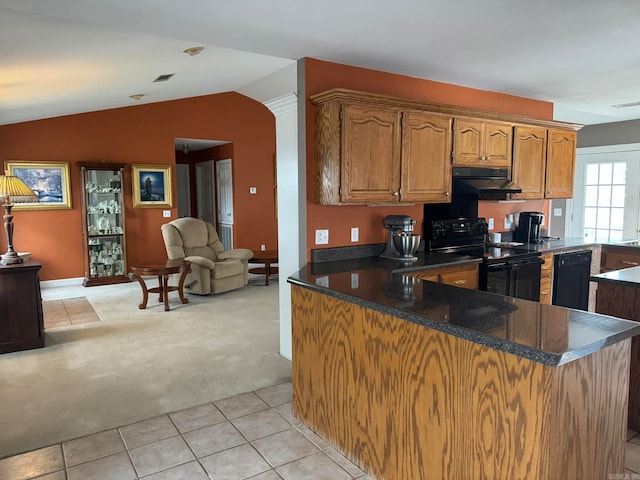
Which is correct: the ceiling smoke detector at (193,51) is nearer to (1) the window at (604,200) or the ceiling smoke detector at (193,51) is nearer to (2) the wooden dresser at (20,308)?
(2) the wooden dresser at (20,308)

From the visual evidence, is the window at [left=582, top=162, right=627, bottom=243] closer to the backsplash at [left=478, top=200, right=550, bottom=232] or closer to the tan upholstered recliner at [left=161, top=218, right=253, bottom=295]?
the backsplash at [left=478, top=200, right=550, bottom=232]

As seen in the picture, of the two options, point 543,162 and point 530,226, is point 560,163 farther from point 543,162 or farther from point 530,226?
point 530,226

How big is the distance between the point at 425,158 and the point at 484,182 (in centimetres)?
87

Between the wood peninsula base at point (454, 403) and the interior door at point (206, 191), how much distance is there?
Answer: 7217mm

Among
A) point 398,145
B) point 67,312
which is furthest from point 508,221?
point 67,312

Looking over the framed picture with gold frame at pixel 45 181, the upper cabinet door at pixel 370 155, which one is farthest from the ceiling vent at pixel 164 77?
the framed picture with gold frame at pixel 45 181

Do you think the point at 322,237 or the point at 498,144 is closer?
the point at 322,237

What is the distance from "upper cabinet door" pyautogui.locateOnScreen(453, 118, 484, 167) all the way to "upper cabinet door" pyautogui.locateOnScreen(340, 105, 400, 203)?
2.21 ft

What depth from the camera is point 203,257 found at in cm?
657

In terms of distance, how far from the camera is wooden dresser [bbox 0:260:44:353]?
4.07 m

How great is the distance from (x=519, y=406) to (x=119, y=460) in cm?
206

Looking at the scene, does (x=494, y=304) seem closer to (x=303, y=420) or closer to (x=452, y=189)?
(x=303, y=420)

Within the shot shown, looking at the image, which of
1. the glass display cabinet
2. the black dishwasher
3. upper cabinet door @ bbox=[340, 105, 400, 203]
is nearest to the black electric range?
the black dishwasher

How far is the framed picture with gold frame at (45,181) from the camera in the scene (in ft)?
21.5
